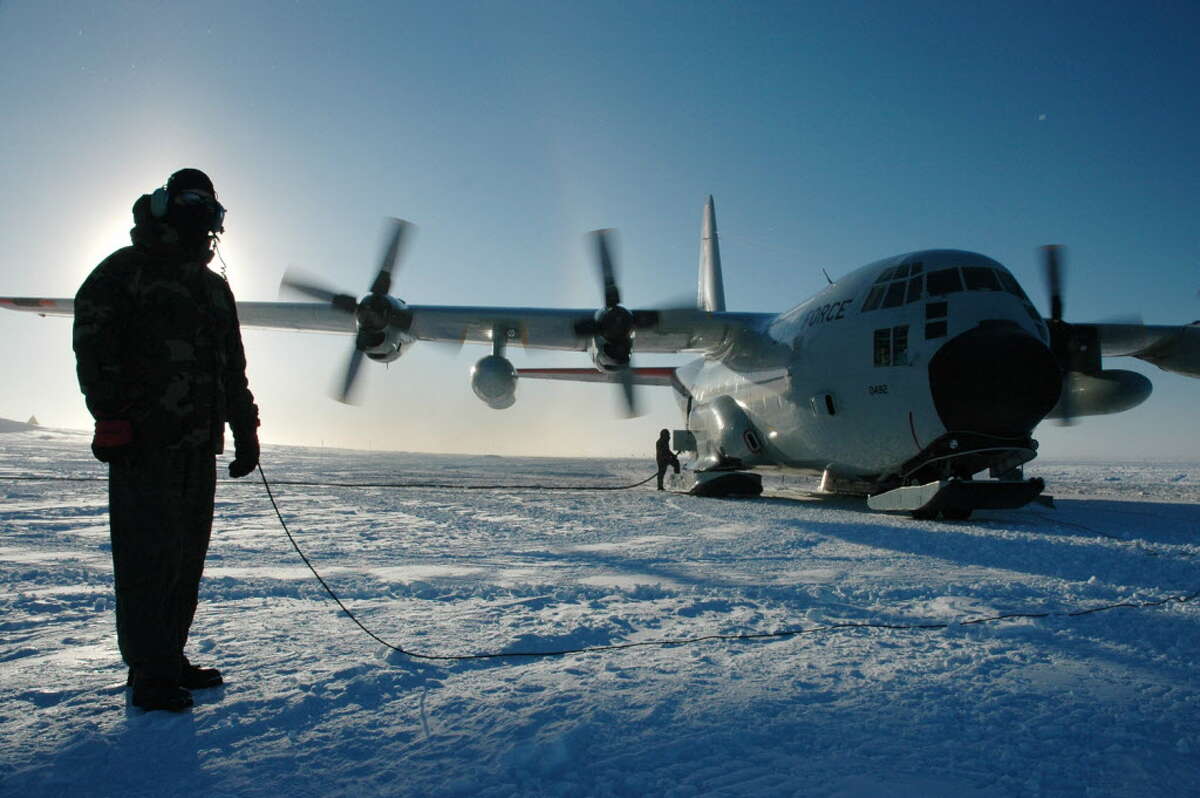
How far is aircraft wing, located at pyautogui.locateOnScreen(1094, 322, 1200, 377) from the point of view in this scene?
1304 cm

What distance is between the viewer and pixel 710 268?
21188 millimetres

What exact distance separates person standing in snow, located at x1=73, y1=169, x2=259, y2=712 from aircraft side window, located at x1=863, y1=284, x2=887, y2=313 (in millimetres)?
8453

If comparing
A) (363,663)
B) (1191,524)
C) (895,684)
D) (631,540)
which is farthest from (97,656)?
(1191,524)

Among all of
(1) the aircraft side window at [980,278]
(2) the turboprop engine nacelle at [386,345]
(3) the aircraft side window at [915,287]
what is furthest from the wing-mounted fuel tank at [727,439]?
(2) the turboprop engine nacelle at [386,345]

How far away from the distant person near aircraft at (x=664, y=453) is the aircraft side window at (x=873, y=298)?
25.4 feet

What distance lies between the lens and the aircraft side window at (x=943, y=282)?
27.5ft

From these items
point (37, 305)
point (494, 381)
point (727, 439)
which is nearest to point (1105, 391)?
point (727, 439)

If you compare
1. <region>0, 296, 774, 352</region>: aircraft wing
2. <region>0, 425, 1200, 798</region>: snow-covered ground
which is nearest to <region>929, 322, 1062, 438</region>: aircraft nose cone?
<region>0, 425, 1200, 798</region>: snow-covered ground

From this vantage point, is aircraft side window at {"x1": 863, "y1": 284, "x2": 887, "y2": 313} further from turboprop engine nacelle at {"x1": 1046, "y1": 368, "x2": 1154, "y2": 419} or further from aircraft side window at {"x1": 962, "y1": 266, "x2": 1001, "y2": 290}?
turboprop engine nacelle at {"x1": 1046, "y1": 368, "x2": 1154, "y2": 419}

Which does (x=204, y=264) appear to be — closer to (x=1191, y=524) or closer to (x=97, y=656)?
(x=97, y=656)

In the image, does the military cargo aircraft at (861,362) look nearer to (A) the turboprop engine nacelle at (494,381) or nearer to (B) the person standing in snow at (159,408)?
(A) the turboprop engine nacelle at (494,381)

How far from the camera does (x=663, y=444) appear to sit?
16.8 m

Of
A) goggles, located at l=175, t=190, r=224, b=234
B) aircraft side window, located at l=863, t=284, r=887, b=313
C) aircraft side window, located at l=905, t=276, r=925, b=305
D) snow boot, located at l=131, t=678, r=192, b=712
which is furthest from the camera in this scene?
aircraft side window, located at l=863, t=284, r=887, b=313

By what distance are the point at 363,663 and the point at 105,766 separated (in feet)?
3.07
